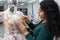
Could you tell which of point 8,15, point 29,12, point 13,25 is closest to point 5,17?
point 8,15

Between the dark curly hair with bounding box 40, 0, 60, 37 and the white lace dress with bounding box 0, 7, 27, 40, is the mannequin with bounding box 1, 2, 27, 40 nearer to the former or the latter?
the white lace dress with bounding box 0, 7, 27, 40

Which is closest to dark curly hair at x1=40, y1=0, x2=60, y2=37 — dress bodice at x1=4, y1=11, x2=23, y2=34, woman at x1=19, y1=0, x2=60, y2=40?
woman at x1=19, y1=0, x2=60, y2=40

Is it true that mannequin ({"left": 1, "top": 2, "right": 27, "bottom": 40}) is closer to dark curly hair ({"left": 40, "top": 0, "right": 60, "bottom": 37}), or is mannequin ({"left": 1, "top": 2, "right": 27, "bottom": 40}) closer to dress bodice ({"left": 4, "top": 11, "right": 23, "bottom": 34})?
dress bodice ({"left": 4, "top": 11, "right": 23, "bottom": 34})

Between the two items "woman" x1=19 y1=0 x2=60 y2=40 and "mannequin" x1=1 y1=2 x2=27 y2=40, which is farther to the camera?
"mannequin" x1=1 y1=2 x2=27 y2=40

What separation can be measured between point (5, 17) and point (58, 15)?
751 mm

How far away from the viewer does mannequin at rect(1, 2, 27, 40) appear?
68.7 inches

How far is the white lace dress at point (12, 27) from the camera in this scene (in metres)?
1.74

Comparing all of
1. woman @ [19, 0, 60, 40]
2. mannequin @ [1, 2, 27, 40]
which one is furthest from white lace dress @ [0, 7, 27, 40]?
woman @ [19, 0, 60, 40]

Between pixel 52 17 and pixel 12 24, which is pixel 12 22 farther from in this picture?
pixel 52 17

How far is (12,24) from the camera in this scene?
173 centimetres

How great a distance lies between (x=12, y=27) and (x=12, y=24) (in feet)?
0.11

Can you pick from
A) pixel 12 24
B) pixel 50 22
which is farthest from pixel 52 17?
pixel 12 24

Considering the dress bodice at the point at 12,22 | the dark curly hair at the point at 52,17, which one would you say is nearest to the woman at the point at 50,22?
the dark curly hair at the point at 52,17

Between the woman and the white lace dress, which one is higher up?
the woman
